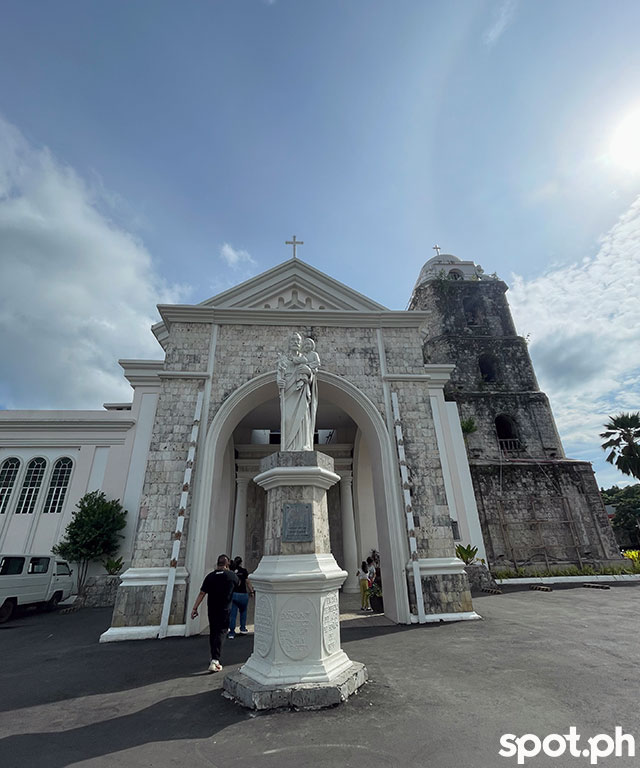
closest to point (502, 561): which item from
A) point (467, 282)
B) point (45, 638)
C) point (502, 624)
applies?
point (502, 624)

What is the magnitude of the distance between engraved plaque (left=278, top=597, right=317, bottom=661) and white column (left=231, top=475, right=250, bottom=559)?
33.2 feet

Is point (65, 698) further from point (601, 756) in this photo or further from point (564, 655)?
point (564, 655)

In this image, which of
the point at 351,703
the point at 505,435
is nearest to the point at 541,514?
the point at 505,435

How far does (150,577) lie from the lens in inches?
301

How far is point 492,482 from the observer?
16.9 meters

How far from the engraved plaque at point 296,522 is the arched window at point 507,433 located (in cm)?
1802

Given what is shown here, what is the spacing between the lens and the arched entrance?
26.8 feet

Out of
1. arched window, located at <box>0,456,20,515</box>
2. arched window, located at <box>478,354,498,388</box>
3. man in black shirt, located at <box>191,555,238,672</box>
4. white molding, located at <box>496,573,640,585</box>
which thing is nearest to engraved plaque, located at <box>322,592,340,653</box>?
man in black shirt, located at <box>191,555,238,672</box>

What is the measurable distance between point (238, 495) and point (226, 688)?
33.6 feet

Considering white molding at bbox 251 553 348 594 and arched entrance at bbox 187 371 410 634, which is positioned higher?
arched entrance at bbox 187 371 410 634

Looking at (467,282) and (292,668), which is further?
(467,282)

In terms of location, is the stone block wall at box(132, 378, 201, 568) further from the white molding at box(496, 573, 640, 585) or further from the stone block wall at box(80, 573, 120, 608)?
the white molding at box(496, 573, 640, 585)

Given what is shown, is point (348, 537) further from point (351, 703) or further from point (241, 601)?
point (351, 703)

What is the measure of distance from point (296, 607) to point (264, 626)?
47 centimetres
